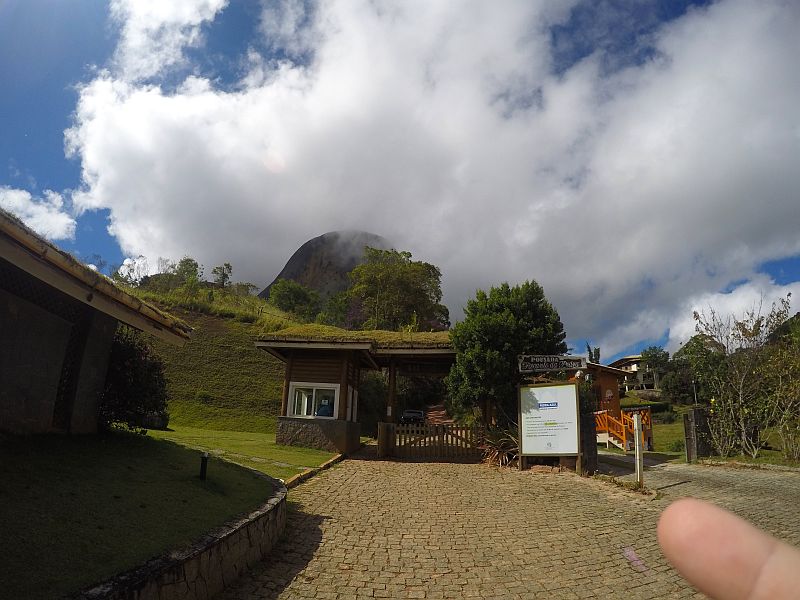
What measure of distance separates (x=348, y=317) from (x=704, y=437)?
34.3 metres

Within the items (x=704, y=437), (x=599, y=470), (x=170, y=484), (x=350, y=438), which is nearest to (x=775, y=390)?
(x=704, y=437)

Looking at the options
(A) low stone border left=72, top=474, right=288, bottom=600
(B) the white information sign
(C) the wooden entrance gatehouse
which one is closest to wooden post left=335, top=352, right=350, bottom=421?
(C) the wooden entrance gatehouse

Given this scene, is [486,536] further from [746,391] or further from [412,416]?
[412,416]

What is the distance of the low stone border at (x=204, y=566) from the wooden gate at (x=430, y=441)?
8668 mm

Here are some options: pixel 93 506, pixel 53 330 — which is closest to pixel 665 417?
pixel 53 330

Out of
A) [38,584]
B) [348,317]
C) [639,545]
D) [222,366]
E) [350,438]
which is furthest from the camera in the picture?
[348,317]

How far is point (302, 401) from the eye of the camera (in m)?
16.3

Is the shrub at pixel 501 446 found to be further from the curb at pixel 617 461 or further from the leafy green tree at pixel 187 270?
the leafy green tree at pixel 187 270

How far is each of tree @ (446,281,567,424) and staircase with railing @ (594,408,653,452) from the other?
6.28 m

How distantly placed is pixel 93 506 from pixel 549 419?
9.85 metres

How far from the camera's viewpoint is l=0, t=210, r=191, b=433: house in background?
5.30 meters

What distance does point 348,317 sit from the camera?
46094 mm

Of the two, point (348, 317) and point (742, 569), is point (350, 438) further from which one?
point (348, 317)

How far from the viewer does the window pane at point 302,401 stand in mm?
16234
